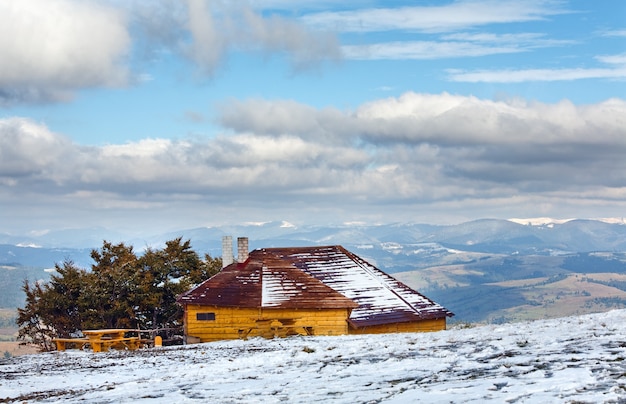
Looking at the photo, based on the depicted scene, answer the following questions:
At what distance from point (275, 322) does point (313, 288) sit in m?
3.11

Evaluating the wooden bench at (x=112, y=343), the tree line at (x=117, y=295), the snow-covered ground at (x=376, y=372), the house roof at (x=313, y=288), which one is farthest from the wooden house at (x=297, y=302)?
the snow-covered ground at (x=376, y=372)

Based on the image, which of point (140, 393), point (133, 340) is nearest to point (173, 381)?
point (140, 393)

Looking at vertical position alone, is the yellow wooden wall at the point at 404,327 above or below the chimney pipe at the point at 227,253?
below

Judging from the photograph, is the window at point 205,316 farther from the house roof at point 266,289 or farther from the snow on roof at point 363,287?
the snow on roof at point 363,287

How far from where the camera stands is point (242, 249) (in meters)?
50.2

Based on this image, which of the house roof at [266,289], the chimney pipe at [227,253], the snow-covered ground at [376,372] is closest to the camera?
the snow-covered ground at [376,372]

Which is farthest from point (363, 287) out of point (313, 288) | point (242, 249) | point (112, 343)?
point (112, 343)

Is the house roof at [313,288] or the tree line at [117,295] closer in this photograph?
the house roof at [313,288]

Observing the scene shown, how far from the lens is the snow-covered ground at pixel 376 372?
1172cm

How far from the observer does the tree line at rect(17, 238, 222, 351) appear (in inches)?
2260

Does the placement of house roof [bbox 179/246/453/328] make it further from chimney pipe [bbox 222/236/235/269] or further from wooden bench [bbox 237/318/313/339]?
chimney pipe [bbox 222/236/235/269]

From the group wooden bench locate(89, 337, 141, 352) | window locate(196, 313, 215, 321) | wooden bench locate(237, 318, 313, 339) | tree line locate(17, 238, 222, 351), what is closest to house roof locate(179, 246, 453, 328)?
window locate(196, 313, 215, 321)

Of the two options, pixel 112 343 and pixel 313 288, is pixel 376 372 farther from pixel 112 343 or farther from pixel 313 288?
pixel 313 288

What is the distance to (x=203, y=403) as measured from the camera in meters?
12.9
